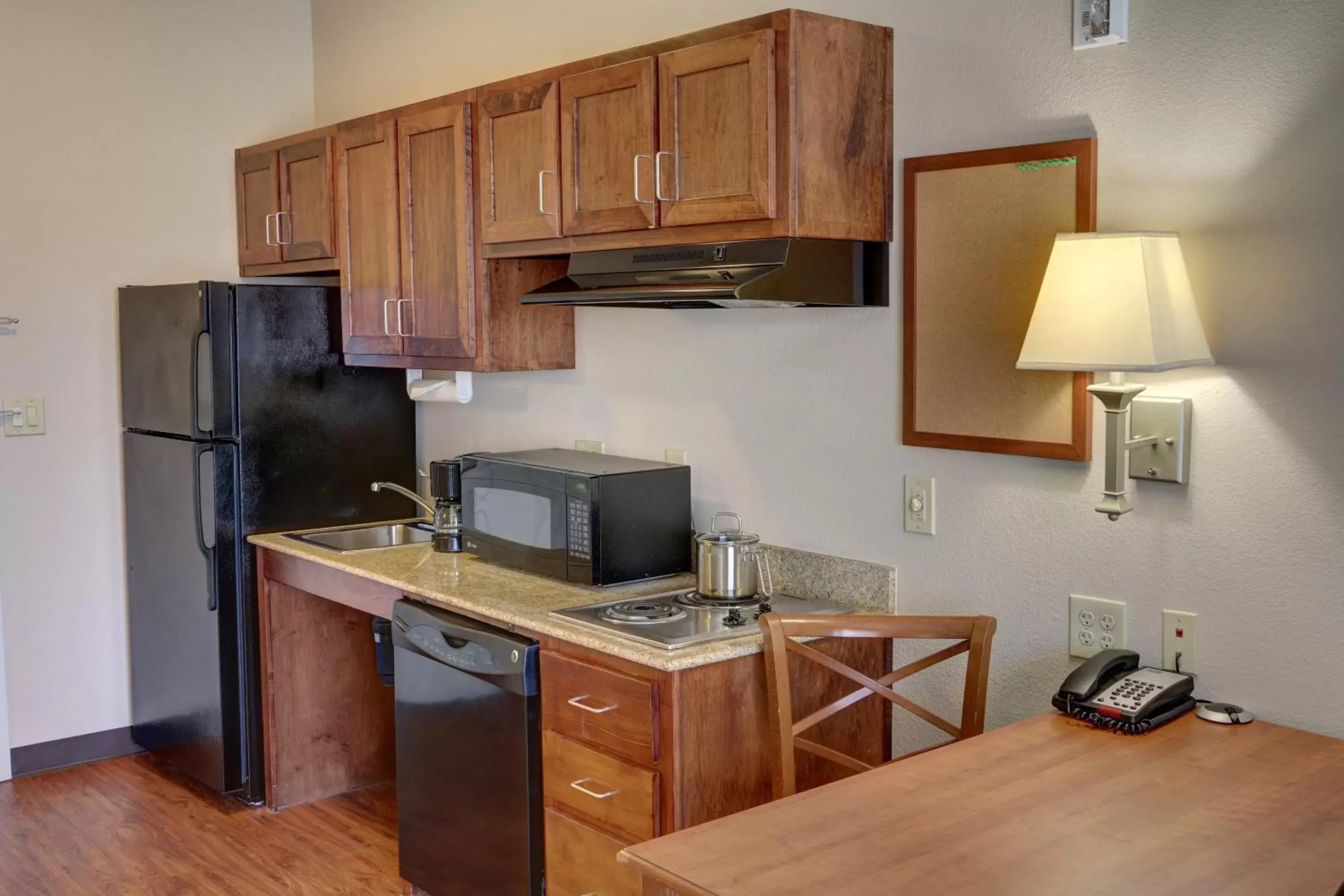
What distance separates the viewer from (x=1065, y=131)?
7.53 ft

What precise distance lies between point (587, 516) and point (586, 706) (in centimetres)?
53

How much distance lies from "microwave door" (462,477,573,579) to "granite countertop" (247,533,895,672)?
0.15 ft

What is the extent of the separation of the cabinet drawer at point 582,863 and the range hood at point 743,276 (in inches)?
43.7

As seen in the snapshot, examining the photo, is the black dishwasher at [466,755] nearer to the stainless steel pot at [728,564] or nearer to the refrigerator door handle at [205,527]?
the stainless steel pot at [728,564]

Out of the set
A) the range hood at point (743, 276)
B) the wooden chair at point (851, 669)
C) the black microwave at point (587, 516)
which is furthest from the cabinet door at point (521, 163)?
the wooden chair at point (851, 669)

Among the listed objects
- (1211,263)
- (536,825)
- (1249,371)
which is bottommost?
(536,825)

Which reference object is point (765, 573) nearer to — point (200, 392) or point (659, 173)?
point (659, 173)

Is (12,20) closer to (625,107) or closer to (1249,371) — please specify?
(625,107)

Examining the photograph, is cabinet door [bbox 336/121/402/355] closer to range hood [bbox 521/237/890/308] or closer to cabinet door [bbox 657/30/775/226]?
range hood [bbox 521/237/890/308]

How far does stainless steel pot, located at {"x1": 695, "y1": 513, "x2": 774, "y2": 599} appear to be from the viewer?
9.05ft

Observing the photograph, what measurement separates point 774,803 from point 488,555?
1667 millimetres

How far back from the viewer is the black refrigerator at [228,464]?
12.3 ft

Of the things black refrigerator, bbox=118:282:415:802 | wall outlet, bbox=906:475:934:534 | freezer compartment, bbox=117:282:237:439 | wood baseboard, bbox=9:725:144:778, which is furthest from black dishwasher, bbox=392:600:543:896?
wood baseboard, bbox=9:725:144:778

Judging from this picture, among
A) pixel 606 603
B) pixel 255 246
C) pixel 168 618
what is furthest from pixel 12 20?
pixel 606 603
